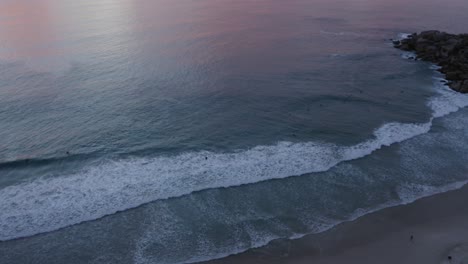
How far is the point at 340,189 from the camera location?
85.3ft

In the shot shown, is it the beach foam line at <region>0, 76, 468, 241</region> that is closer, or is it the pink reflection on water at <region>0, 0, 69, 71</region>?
the beach foam line at <region>0, 76, 468, 241</region>

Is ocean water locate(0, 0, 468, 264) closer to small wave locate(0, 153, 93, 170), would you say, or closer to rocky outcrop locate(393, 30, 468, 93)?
small wave locate(0, 153, 93, 170)

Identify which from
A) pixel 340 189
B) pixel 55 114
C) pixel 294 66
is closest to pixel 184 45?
pixel 294 66

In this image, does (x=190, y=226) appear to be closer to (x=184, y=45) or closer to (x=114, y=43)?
(x=184, y=45)

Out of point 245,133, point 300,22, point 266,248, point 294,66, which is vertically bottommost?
point 266,248

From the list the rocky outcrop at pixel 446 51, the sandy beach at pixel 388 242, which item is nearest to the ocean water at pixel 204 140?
the sandy beach at pixel 388 242

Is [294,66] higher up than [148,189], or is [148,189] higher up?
[294,66]

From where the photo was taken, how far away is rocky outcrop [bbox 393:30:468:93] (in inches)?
1767

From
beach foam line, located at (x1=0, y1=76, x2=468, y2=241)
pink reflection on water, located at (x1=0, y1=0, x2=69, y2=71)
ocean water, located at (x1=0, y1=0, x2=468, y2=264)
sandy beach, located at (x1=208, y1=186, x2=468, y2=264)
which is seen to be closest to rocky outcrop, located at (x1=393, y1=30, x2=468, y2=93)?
ocean water, located at (x1=0, y1=0, x2=468, y2=264)

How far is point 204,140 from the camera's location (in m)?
32.4

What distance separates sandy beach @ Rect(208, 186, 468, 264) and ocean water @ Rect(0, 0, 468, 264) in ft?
2.84

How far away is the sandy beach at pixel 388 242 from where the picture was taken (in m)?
20.1

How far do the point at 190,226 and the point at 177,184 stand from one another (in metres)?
4.84

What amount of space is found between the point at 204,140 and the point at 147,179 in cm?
671
